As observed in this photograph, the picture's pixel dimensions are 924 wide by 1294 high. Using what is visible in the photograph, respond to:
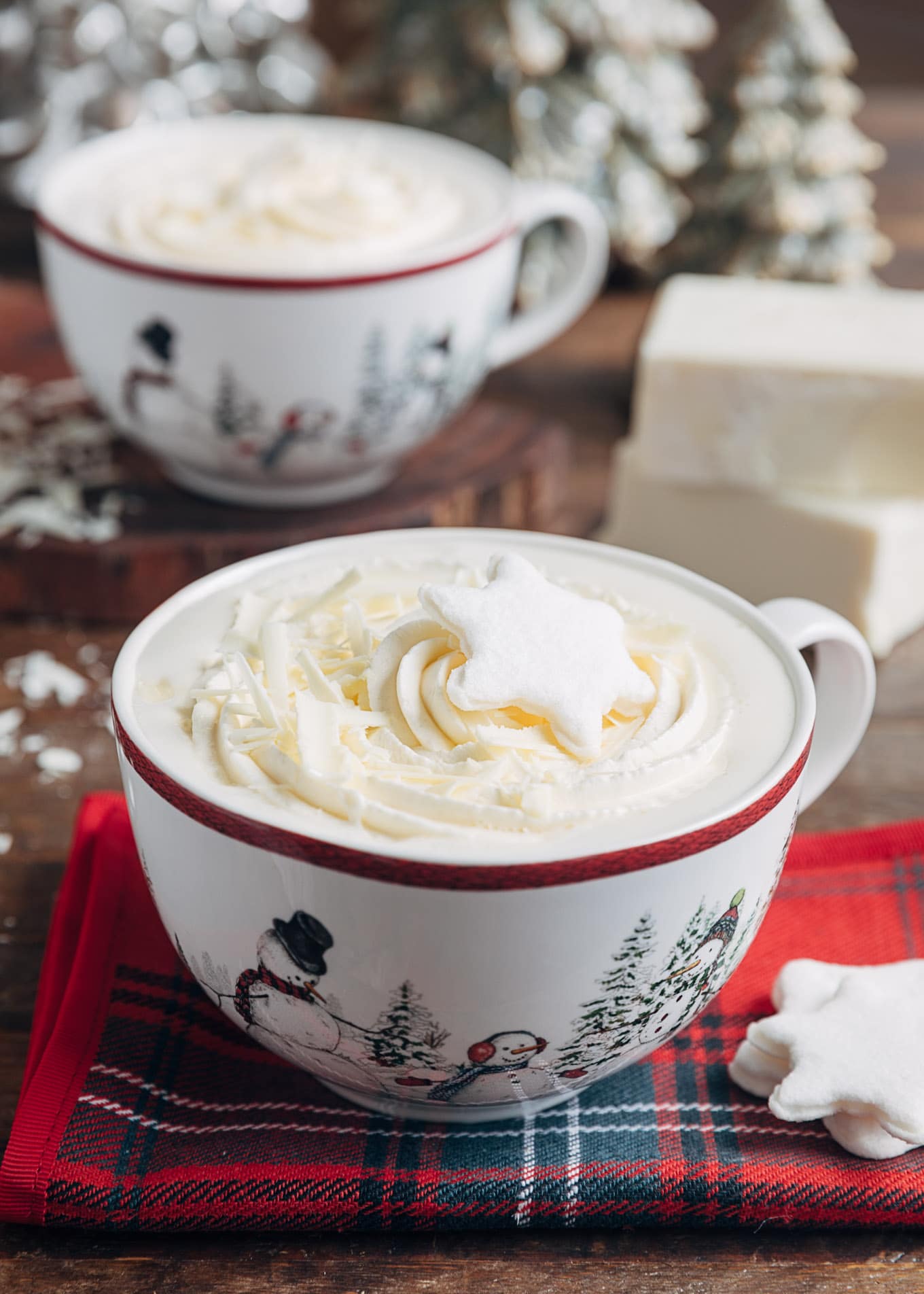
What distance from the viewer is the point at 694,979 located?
0.69 metres

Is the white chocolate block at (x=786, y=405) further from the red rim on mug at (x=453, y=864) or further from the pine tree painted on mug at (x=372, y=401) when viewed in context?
the red rim on mug at (x=453, y=864)

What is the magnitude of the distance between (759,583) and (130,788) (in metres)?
0.86

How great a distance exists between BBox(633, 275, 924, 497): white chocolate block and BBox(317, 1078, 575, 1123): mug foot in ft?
2.55

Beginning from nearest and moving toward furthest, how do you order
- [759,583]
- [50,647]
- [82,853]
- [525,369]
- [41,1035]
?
[41,1035]
[82,853]
[50,647]
[759,583]
[525,369]

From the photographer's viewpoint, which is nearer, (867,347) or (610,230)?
(867,347)

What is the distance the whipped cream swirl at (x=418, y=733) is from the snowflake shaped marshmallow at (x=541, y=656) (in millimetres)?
12

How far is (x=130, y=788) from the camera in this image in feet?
2.27

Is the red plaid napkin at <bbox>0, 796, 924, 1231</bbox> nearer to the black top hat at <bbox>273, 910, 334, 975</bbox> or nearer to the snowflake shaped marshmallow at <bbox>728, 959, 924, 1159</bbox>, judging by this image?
the snowflake shaped marshmallow at <bbox>728, 959, 924, 1159</bbox>

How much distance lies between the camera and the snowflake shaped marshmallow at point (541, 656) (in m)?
0.67

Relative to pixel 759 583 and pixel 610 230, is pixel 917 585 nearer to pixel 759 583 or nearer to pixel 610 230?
pixel 759 583

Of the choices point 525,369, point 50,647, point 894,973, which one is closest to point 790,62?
point 525,369

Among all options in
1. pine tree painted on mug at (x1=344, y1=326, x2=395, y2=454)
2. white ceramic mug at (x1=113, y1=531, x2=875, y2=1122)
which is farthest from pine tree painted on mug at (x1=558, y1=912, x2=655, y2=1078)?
pine tree painted on mug at (x1=344, y1=326, x2=395, y2=454)

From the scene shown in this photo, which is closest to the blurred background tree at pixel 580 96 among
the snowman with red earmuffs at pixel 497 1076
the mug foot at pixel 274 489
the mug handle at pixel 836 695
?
the mug foot at pixel 274 489

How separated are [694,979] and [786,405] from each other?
80cm
